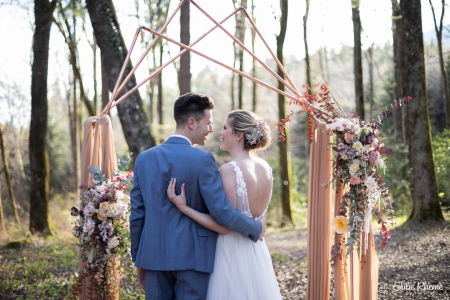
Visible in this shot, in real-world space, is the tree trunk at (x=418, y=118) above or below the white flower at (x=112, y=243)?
above

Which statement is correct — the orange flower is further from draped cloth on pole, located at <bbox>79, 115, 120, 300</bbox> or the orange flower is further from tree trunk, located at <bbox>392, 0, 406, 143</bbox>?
tree trunk, located at <bbox>392, 0, 406, 143</bbox>

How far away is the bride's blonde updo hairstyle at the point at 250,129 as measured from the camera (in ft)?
13.3

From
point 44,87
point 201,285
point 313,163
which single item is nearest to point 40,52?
point 44,87

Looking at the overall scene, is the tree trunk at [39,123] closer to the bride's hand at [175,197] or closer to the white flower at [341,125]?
the white flower at [341,125]

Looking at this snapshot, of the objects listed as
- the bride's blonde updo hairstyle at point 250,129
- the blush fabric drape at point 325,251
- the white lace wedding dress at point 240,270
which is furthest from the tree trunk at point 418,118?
the white lace wedding dress at point 240,270

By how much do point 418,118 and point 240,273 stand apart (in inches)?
261

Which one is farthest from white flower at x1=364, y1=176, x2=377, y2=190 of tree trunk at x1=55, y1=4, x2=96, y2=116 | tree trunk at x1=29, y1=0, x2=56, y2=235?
tree trunk at x1=55, y1=4, x2=96, y2=116

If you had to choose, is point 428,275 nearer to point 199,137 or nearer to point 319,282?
point 319,282

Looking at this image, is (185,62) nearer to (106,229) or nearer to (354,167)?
(106,229)

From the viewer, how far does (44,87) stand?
11.8 metres

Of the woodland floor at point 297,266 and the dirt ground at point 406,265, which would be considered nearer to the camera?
the dirt ground at point 406,265

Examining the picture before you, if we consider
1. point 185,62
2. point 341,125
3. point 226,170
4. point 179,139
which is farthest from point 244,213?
point 185,62

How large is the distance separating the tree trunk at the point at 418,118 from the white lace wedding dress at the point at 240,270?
6.29 meters

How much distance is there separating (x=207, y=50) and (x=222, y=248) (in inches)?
568
